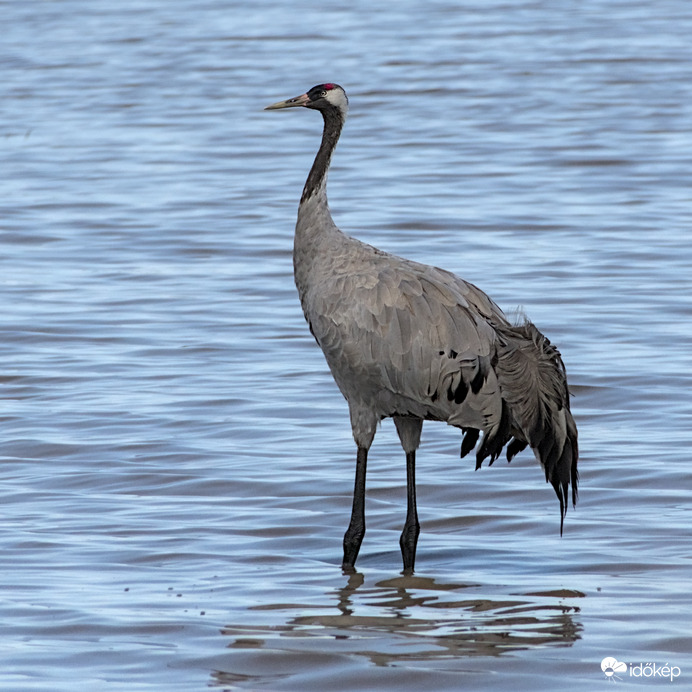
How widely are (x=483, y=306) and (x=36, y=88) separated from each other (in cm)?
1779

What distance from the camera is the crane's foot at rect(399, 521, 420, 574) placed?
6941 mm

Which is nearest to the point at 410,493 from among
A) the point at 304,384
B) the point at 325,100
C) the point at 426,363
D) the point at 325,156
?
the point at 426,363

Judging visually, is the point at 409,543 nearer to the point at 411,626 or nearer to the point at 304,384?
the point at 411,626

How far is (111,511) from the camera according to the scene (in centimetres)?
767

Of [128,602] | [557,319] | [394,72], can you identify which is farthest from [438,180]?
[128,602]

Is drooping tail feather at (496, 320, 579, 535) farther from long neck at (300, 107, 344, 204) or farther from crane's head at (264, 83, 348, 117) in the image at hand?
crane's head at (264, 83, 348, 117)

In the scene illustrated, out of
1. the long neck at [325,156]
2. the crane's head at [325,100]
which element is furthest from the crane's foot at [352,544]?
the crane's head at [325,100]

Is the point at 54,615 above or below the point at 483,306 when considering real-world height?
below

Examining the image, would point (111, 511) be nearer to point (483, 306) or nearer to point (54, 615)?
point (54, 615)

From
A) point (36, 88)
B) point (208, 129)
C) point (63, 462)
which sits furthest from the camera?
point (36, 88)

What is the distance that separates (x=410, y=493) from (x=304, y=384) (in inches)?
124

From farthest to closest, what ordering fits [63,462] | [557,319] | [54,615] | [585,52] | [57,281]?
[585,52] < [57,281] < [557,319] < [63,462] < [54,615]

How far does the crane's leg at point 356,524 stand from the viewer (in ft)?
23.0

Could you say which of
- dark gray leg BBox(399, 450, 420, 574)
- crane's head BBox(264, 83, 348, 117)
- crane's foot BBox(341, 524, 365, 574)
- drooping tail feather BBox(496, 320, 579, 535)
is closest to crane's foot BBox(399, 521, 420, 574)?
dark gray leg BBox(399, 450, 420, 574)
